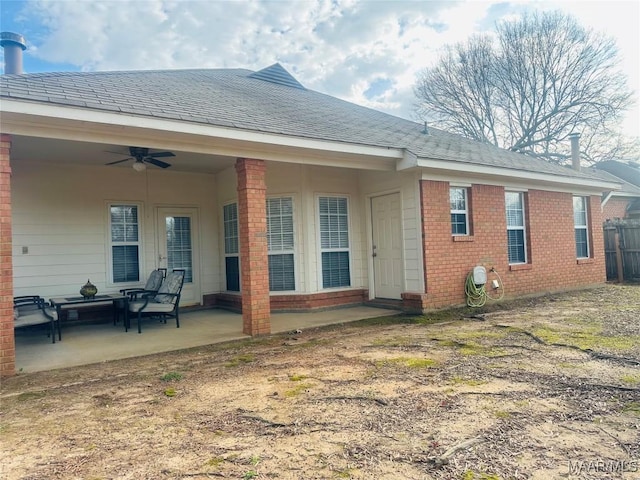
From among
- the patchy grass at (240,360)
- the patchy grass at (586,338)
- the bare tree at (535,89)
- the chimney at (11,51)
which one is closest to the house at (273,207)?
the patchy grass at (240,360)

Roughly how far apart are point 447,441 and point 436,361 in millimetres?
1987

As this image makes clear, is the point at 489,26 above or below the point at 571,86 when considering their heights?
above

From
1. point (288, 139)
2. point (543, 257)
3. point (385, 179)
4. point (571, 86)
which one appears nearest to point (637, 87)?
point (571, 86)

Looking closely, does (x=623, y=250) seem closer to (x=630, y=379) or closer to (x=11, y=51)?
(x=630, y=379)

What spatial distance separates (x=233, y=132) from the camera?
5.74 meters

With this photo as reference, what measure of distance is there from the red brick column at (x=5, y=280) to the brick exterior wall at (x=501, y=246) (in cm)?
622

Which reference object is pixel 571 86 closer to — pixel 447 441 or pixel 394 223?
pixel 394 223

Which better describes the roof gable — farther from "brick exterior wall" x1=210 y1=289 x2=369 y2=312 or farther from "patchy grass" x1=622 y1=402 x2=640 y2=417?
"patchy grass" x1=622 y1=402 x2=640 y2=417

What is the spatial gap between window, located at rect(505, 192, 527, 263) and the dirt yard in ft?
12.6

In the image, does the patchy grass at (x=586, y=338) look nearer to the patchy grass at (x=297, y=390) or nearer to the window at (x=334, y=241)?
the patchy grass at (x=297, y=390)

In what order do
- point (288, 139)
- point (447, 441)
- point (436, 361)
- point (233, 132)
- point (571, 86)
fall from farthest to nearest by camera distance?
1. point (571, 86)
2. point (288, 139)
3. point (233, 132)
4. point (436, 361)
5. point (447, 441)

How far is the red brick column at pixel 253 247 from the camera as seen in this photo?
246 inches

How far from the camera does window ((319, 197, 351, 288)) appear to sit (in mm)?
8789

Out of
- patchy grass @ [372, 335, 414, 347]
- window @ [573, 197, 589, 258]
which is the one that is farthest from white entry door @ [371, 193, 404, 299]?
window @ [573, 197, 589, 258]
